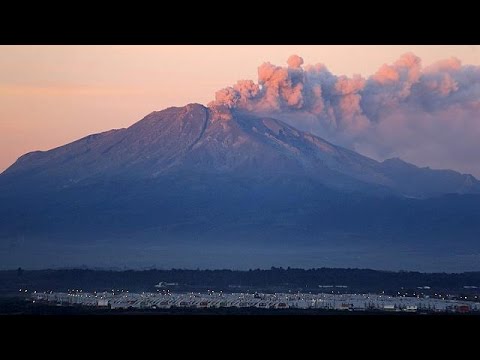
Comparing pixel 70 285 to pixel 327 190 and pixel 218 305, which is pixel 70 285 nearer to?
pixel 218 305

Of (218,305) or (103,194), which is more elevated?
(103,194)

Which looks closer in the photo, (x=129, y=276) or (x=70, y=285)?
Answer: (x=70, y=285)
